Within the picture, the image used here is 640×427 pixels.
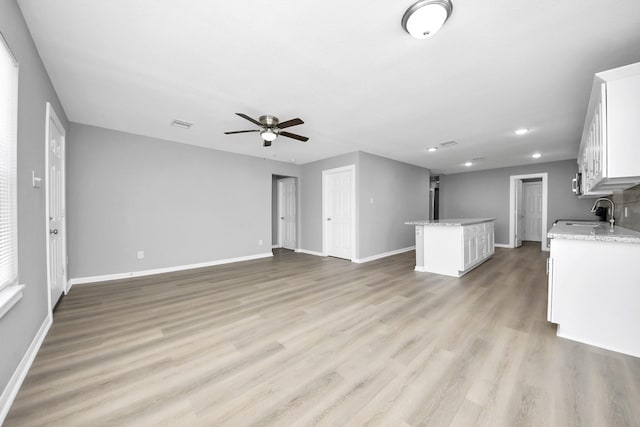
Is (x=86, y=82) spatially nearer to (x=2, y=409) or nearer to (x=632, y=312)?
(x=2, y=409)

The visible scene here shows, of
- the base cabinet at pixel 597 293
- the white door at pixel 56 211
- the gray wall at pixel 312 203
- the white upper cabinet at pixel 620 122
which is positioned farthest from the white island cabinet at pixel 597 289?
the white door at pixel 56 211

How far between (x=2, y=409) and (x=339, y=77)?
328 centimetres

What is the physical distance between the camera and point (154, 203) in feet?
14.6

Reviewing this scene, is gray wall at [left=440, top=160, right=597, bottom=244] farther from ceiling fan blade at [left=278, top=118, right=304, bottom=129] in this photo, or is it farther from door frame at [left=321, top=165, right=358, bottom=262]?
ceiling fan blade at [left=278, top=118, right=304, bottom=129]

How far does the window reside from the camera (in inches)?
57.8

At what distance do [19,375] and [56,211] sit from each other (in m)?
2.21

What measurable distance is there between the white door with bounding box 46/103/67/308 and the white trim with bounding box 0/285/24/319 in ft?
4.53

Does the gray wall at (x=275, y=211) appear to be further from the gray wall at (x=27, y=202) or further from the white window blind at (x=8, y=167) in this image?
the white window blind at (x=8, y=167)

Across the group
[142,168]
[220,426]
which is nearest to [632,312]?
[220,426]

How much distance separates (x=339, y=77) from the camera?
8.11 ft

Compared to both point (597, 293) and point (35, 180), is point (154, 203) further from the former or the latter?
point (597, 293)

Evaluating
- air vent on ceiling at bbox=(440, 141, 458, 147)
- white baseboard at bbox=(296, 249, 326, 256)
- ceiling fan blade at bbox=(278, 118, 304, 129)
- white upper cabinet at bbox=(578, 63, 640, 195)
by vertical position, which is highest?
air vent on ceiling at bbox=(440, 141, 458, 147)

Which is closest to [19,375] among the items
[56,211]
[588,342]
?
[56,211]

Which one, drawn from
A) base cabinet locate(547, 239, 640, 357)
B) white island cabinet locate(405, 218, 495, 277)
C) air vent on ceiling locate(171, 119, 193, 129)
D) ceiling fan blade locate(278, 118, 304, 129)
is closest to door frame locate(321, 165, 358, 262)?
white island cabinet locate(405, 218, 495, 277)
